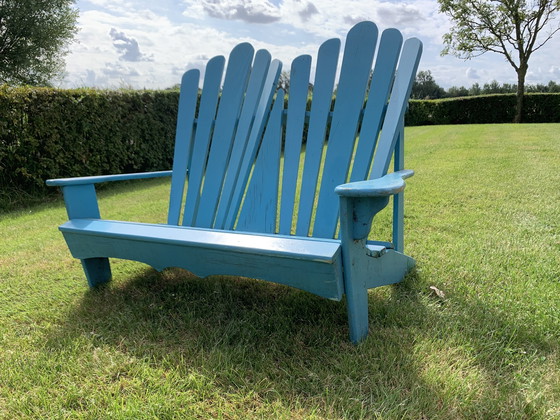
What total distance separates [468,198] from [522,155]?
344 cm

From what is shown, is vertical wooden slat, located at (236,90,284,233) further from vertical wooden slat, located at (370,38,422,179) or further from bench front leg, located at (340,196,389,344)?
bench front leg, located at (340,196,389,344)

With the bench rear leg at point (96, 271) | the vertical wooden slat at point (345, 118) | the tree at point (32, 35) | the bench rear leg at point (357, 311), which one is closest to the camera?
the bench rear leg at point (357, 311)

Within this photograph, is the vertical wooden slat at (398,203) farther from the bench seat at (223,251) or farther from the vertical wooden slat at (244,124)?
the vertical wooden slat at (244,124)

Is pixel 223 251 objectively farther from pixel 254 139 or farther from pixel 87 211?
pixel 87 211

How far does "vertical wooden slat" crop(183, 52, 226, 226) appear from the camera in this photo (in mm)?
2338

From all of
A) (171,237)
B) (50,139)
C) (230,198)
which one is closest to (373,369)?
(171,237)

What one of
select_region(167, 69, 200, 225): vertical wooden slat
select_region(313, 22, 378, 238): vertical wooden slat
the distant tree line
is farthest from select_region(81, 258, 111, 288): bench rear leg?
the distant tree line

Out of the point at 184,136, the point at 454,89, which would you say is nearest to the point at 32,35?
the point at 184,136

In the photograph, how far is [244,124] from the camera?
2254 millimetres

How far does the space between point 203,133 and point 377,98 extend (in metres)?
1.10

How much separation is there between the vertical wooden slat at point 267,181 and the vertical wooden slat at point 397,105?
2.05 feet

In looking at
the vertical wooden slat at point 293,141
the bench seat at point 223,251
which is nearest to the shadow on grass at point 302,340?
the bench seat at point 223,251

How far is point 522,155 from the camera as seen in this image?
6.27m

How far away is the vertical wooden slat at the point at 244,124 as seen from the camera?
2.23 m
